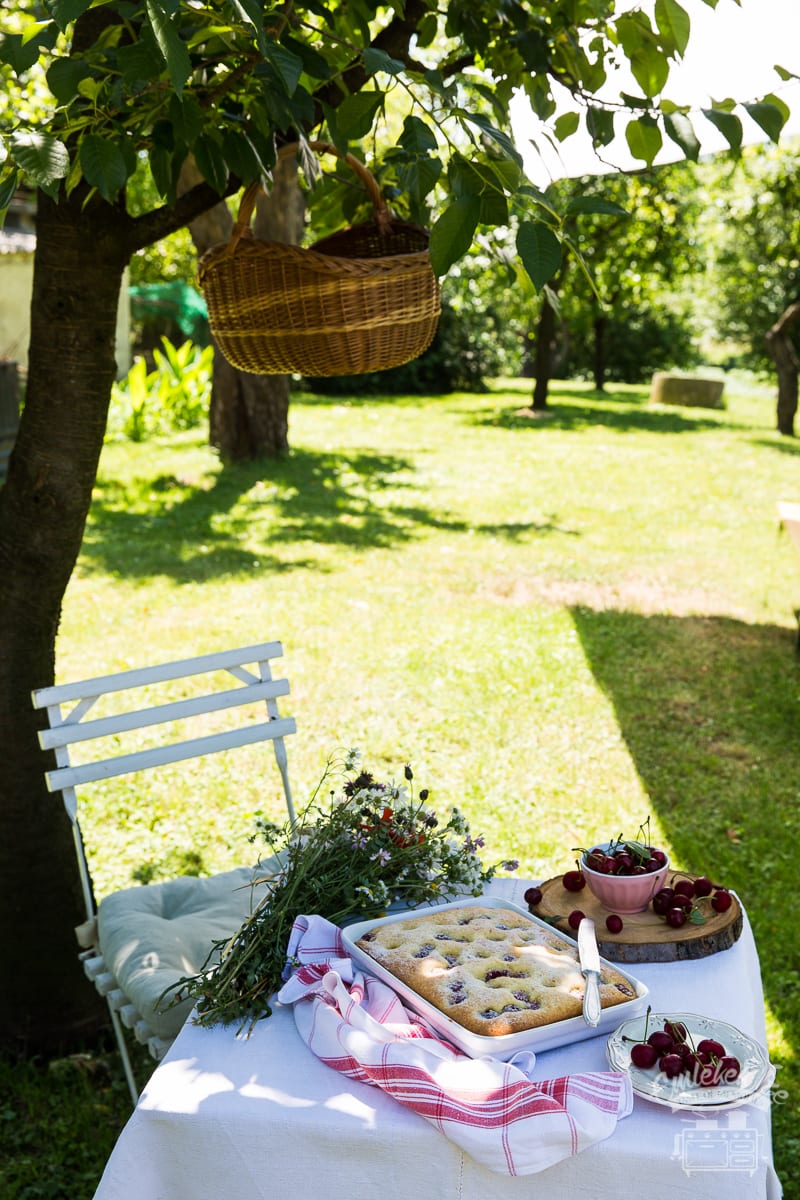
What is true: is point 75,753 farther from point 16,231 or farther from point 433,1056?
point 16,231

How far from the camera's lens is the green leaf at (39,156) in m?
1.76

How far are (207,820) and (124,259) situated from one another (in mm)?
2580

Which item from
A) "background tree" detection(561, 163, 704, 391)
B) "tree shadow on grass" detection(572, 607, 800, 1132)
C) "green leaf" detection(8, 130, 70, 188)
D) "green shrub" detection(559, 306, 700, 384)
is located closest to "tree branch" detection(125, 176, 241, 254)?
"green leaf" detection(8, 130, 70, 188)

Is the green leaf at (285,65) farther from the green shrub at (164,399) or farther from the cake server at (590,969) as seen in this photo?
the green shrub at (164,399)

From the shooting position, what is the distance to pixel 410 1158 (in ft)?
5.17

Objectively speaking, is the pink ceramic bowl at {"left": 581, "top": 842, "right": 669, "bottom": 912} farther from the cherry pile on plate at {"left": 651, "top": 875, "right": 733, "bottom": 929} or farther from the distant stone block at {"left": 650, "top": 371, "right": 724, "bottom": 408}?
the distant stone block at {"left": 650, "top": 371, "right": 724, "bottom": 408}

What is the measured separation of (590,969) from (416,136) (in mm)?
1300

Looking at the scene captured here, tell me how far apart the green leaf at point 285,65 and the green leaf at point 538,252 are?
37 cm

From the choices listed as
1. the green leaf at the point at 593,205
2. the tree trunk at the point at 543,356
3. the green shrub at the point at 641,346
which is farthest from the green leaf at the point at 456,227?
the green shrub at the point at 641,346

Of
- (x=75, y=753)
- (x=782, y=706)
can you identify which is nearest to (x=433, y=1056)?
(x=75, y=753)

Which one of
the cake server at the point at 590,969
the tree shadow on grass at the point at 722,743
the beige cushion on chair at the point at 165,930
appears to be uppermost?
the cake server at the point at 590,969

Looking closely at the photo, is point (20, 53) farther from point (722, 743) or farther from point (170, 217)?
point (722, 743)

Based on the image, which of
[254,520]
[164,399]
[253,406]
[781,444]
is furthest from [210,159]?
[781,444]

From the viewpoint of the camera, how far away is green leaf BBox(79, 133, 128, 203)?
1954 millimetres
